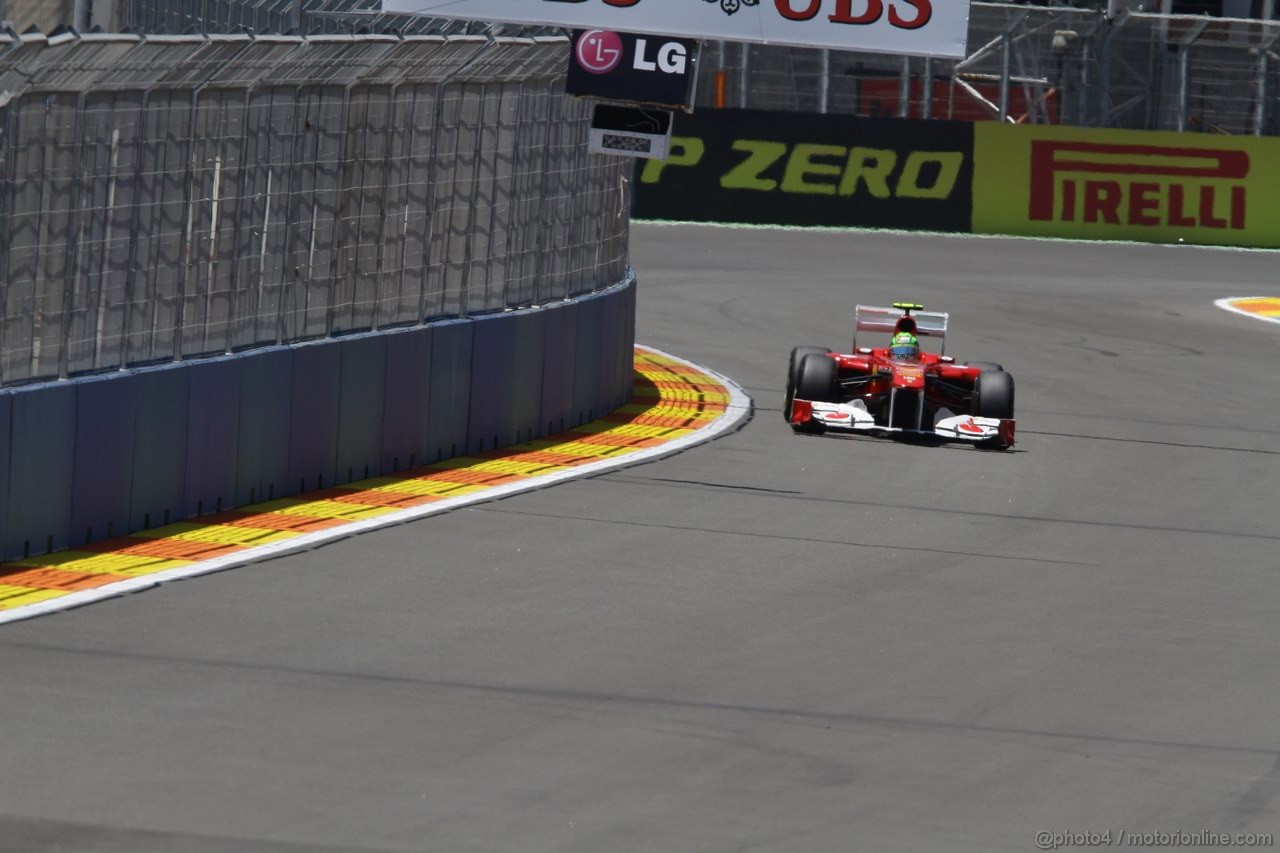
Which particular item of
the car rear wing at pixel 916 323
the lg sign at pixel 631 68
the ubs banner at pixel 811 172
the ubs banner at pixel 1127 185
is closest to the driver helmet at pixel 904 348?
the car rear wing at pixel 916 323

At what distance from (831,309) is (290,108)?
41.1ft

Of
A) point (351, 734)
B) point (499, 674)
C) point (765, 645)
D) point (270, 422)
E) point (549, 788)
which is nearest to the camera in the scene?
point (549, 788)

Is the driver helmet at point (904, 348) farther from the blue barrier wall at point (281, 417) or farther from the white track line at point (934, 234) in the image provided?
the white track line at point (934, 234)

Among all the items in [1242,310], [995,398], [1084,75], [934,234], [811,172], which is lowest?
[995,398]

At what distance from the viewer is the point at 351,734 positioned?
6.82 m

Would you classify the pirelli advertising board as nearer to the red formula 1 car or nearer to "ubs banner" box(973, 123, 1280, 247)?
"ubs banner" box(973, 123, 1280, 247)

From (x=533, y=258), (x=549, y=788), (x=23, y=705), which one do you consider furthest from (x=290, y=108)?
(x=549, y=788)

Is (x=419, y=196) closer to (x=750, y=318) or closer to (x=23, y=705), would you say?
(x=23, y=705)

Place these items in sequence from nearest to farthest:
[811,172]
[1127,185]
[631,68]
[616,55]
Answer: [616,55], [631,68], [811,172], [1127,185]

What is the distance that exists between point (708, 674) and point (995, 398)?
7.43m

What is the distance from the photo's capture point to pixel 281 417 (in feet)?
38.1

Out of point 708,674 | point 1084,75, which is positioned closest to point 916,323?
point 708,674

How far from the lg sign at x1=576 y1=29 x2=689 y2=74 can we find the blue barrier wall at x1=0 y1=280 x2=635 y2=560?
178 centimetres

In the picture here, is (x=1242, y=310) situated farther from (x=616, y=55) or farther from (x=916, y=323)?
(x=616, y=55)
